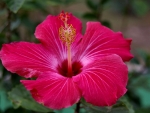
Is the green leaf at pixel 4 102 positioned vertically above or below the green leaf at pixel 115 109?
below

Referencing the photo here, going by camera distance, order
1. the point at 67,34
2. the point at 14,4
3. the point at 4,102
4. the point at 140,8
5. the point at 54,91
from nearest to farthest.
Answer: the point at 54,91
the point at 67,34
the point at 14,4
the point at 4,102
the point at 140,8

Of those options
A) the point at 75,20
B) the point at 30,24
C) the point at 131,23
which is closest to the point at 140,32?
the point at 131,23

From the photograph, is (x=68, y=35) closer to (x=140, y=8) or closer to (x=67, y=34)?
(x=67, y=34)

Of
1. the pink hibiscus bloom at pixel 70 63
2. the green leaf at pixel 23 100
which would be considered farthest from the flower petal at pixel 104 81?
the green leaf at pixel 23 100

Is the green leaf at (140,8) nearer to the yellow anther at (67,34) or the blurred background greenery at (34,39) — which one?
the blurred background greenery at (34,39)

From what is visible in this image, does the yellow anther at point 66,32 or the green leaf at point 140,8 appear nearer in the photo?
the yellow anther at point 66,32

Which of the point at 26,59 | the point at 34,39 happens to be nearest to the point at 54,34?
the point at 26,59
